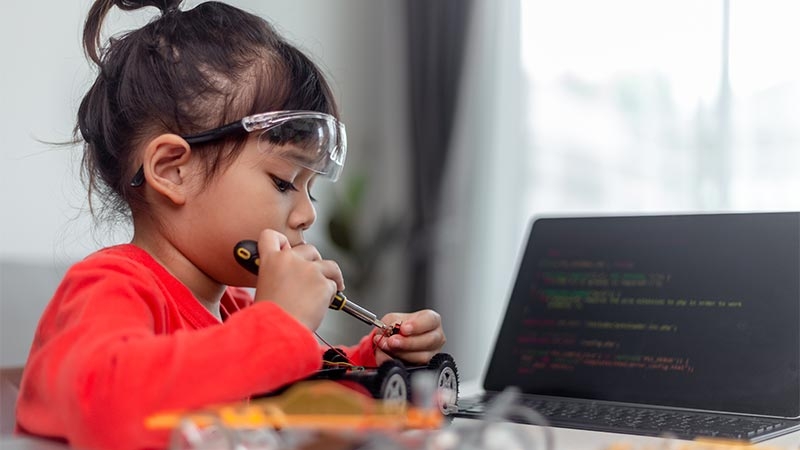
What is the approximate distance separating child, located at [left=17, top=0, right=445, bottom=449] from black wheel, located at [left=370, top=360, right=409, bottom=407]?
0.07m

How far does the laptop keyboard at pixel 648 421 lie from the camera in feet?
2.93

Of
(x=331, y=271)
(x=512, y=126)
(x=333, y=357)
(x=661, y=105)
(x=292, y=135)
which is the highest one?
(x=661, y=105)

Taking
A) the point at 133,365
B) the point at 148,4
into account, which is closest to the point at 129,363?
the point at 133,365

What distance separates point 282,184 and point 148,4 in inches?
14.2

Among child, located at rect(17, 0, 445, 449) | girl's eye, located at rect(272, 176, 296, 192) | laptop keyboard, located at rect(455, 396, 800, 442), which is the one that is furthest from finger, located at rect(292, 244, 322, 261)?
laptop keyboard, located at rect(455, 396, 800, 442)

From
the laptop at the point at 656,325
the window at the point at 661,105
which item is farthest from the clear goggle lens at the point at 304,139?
the window at the point at 661,105

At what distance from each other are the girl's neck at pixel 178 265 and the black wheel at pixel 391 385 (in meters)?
0.34

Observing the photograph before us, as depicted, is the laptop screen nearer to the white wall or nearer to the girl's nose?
the girl's nose

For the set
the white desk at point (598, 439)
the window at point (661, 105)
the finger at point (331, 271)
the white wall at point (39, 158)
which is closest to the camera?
the white desk at point (598, 439)

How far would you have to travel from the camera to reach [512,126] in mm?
3258

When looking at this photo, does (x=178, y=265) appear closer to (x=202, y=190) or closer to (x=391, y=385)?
(x=202, y=190)

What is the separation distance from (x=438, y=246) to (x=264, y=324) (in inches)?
104

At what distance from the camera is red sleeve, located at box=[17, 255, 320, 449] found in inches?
28.5

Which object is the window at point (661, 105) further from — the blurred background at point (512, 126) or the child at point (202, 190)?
the child at point (202, 190)
